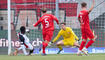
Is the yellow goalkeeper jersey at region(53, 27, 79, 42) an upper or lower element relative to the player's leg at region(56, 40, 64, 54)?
upper

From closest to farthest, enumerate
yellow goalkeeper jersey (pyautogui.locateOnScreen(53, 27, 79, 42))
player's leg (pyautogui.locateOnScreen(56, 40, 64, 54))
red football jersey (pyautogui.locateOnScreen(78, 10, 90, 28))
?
red football jersey (pyautogui.locateOnScreen(78, 10, 90, 28)) → yellow goalkeeper jersey (pyautogui.locateOnScreen(53, 27, 79, 42)) → player's leg (pyautogui.locateOnScreen(56, 40, 64, 54))

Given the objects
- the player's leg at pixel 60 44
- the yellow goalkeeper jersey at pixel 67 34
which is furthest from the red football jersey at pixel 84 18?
the player's leg at pixel 60 44

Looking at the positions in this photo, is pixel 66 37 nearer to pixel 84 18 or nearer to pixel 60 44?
pixel 60 44

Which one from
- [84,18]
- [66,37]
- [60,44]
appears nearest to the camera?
[84,18]

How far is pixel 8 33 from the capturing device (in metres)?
15.2

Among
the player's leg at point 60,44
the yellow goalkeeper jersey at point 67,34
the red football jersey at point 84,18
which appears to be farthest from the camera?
the player's leg at point 60,44

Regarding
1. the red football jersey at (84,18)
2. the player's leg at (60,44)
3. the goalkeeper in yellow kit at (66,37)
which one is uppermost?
the red football jersey at (84,18)

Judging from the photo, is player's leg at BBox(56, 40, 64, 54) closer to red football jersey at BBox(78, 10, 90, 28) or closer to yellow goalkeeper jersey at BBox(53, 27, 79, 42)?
yellow goalkeeper jersey at BBox(53, 27, 79, 42)

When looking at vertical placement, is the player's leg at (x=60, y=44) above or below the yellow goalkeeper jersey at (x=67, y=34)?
below

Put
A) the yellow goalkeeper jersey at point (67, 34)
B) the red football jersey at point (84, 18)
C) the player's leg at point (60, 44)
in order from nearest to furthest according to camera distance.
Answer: the red football jersey at point (84, 18), the yellow goalkeeper jersey at point (67, 34), the player's leg at point (60, 44)

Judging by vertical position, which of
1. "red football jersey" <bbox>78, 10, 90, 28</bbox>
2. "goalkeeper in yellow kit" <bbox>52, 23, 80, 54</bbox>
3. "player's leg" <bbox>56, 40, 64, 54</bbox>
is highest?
"red football jersey" <bbox>78, 10, 90, 28</bbox>

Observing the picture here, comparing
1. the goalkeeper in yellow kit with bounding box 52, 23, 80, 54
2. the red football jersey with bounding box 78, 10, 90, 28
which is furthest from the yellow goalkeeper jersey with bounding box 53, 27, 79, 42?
the red football jersey with bounding box 78, 10, 90, 28

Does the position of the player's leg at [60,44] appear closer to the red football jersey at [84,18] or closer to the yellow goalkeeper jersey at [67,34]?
the yellow goalkeeper jersey at [67,34]

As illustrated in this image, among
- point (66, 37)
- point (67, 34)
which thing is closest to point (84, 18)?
point (67, 34)
